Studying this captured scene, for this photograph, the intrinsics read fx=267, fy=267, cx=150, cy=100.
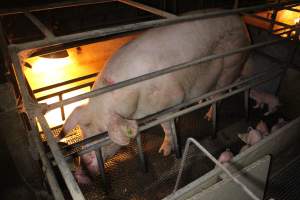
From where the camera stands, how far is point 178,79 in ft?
10.8

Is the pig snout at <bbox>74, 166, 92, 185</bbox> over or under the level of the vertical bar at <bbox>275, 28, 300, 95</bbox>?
under

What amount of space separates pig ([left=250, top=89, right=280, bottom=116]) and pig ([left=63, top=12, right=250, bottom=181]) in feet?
2.05

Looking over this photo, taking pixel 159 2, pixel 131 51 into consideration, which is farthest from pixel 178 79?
pixel 159 2

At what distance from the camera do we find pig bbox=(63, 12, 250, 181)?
270 cm

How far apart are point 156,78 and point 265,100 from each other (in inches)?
79.8

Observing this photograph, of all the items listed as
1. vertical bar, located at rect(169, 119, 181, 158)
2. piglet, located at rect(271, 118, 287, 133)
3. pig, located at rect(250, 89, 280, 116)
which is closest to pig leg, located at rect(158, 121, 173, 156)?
vertical bar, located at rect(169, 119, 181, 158)

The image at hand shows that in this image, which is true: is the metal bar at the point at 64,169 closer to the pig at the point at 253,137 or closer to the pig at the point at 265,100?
the pig at the point at 253,137

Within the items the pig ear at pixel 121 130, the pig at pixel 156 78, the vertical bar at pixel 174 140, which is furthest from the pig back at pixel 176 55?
the pig ear at pixel 121 130

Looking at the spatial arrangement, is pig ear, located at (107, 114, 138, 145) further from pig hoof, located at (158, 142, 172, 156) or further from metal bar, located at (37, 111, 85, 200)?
pig hoof, located at (158, 142, 172, 156)

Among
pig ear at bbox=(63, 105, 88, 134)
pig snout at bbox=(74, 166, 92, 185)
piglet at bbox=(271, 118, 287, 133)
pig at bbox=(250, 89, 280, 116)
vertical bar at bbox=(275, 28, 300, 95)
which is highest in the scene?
vertical bar at bbox=(275, 28, 300, 95)

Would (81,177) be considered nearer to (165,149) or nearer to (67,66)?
(165,149)

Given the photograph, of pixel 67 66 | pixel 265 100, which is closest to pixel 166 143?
pixel 265 100

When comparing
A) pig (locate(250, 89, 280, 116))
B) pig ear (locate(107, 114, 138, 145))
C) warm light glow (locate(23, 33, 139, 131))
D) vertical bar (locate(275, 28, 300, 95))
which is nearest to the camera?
pig ear (locate(107, 114, 138, 145))

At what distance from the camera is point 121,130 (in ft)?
7.46
